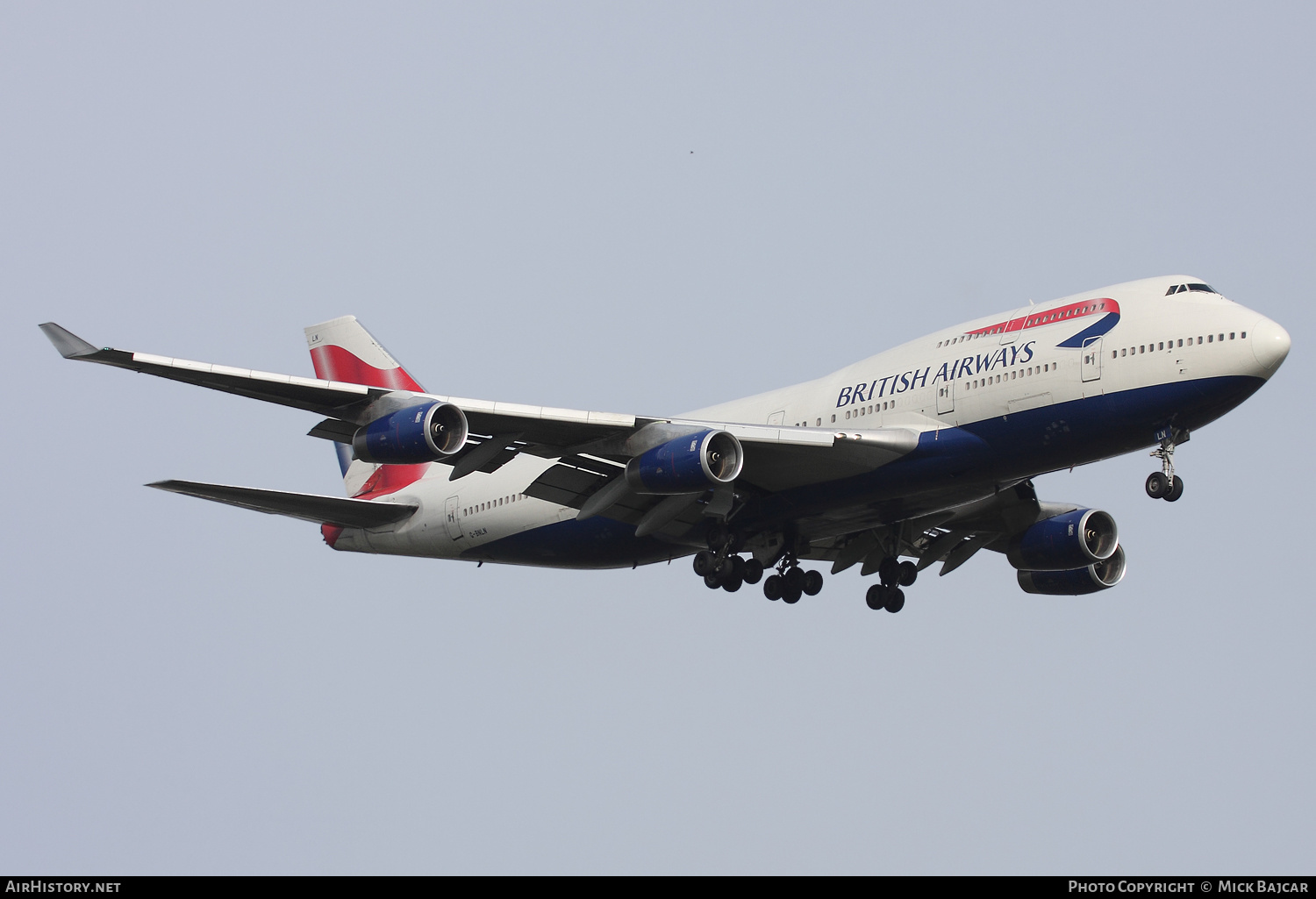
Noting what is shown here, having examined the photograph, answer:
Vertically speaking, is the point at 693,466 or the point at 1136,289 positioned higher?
the point at 1136,289

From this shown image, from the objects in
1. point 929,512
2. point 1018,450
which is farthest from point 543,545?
point 1018,450

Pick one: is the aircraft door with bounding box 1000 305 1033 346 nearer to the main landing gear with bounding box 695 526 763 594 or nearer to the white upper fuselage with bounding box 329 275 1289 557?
the white upper fuselage with bounding box 329 275 1289 557

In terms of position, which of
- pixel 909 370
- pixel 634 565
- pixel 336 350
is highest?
pixel 336 350

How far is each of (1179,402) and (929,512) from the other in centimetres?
701

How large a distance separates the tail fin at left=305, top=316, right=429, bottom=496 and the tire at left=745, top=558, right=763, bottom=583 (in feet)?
36.4

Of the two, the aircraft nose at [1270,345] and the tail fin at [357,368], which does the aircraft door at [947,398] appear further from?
the tail fin at [357,368]

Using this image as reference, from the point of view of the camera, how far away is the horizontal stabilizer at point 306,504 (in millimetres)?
37625

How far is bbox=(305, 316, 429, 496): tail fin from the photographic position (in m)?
47.0

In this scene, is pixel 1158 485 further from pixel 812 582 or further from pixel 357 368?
pixel 357 368

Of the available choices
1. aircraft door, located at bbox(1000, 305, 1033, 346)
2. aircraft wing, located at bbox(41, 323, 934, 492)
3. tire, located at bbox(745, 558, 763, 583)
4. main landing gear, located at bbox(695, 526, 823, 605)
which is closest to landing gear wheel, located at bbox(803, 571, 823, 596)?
main landing gear, located at bbox(695, 526, 823, 605)

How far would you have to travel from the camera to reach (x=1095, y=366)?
33.8 m

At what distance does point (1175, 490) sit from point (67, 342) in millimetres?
22265

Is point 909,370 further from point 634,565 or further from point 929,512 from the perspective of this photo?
point 634,565

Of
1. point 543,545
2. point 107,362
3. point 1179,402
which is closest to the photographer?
point 107,362
